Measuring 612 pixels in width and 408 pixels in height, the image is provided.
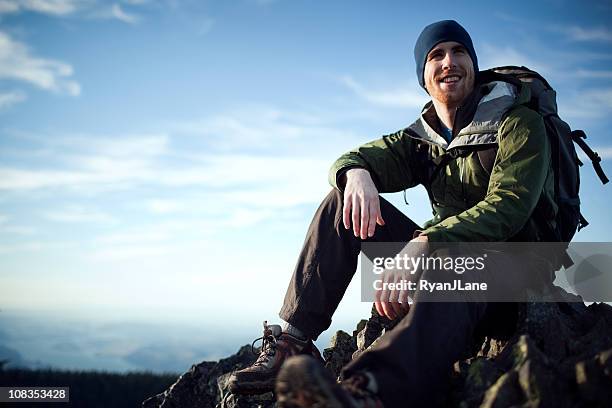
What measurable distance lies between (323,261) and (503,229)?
1781mm

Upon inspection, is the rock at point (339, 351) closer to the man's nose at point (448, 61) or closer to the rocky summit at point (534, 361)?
the rocky summit at point (534, 361)

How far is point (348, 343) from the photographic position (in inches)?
286

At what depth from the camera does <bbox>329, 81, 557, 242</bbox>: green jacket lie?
438 centimetres

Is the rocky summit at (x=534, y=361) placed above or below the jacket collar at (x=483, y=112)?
below

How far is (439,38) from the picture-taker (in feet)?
18.7

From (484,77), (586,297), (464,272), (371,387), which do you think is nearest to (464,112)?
(484,77)

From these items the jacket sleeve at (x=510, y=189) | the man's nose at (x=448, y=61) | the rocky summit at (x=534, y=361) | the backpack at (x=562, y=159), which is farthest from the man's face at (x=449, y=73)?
the rocky summit at (x=534, y=361)

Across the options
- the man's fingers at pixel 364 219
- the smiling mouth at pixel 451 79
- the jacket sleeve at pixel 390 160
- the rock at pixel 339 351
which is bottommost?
the rock at pixel 339 351

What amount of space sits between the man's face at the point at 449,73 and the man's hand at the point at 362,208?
1.34 metres

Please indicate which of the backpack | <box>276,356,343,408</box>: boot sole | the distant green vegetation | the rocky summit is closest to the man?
the backpack

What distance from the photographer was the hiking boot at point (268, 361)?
501 centimetres

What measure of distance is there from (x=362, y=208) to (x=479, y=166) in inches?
48.2

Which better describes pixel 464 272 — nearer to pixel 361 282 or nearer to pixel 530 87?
pixel 361 282

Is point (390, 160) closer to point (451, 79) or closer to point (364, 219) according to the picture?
point (451, 79)
